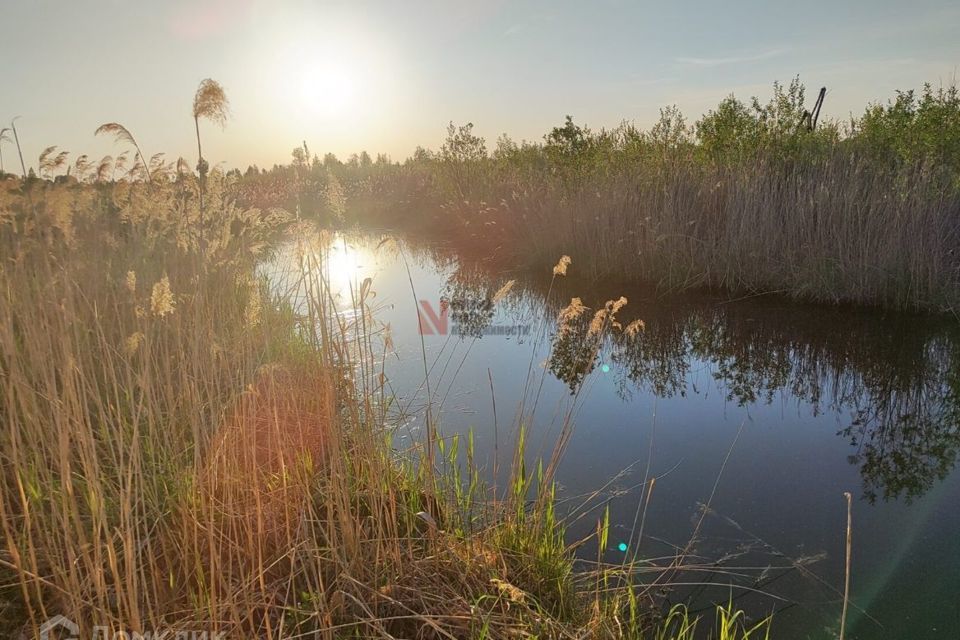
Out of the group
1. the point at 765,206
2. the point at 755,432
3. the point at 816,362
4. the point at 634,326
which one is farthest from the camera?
the point at 765,206

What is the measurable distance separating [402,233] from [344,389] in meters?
11.8

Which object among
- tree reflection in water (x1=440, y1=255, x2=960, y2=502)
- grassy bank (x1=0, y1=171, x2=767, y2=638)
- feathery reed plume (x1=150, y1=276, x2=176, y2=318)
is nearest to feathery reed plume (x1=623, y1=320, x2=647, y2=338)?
grassy bank (x1=0, y1=171, x2=767, y2=638)

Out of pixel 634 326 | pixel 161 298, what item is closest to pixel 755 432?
pixel 634 326

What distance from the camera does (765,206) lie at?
6.34m

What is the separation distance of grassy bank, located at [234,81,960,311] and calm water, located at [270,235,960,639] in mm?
449

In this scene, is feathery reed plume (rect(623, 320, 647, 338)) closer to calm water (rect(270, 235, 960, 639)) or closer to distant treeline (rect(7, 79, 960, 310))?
calm water (rect(270, 235, 960, 639))

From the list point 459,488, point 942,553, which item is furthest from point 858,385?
point 459,488

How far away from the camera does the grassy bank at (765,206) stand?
5.63 meters

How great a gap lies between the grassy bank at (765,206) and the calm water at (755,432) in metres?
0.45

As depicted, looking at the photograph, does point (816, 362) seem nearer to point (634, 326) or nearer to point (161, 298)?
point (634, 326)

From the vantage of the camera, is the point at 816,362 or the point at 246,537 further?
the point at 816,362

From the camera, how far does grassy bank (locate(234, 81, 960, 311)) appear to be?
563cm

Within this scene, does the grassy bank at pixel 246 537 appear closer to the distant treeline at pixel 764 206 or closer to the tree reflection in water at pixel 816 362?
the tree reflection in water at pixel 816 362

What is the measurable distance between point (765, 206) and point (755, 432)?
→ 3726 millimetres
